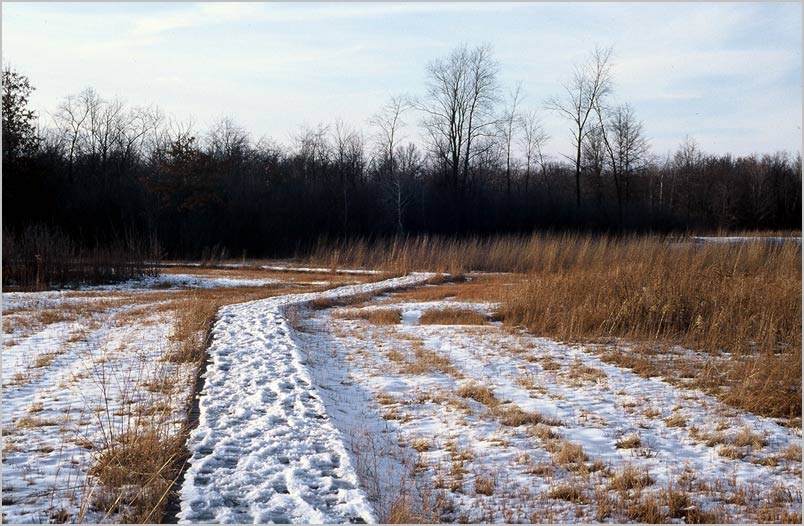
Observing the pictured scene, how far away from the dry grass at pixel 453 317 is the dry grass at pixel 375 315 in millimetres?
495

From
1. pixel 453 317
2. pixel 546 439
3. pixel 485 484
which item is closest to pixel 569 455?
pixel 546 439

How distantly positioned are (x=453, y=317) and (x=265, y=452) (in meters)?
7.13

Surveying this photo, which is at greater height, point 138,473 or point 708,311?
point 708,311

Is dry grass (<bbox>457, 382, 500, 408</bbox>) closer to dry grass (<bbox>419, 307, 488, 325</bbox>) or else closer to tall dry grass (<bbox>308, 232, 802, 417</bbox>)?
tall dry grass (<bbox>308, 232, 802, 417</bbox>)

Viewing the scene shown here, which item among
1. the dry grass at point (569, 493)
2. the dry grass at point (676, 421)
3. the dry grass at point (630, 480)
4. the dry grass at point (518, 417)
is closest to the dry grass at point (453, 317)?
the dry grass at point (518, 417)

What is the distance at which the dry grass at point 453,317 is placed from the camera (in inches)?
434

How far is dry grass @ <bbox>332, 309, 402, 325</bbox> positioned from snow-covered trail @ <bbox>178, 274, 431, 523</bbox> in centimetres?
381

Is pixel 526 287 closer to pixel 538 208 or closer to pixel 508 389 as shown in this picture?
pixel 508 389

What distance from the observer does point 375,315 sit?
1162 cm

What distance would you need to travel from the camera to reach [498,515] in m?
3.74

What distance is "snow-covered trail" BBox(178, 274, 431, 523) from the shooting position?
11.7ft

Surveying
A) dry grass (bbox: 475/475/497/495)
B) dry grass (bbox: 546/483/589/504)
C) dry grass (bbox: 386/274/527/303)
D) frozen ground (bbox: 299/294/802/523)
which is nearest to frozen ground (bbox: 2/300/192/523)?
frozen ground (bbox: 299/294/802/523)

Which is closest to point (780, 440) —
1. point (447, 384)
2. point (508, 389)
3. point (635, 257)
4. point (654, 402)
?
point (654, 402)

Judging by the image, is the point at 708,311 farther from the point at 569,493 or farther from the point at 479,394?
the point at 569,493
